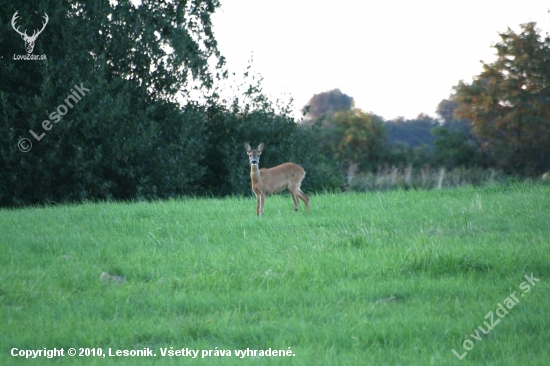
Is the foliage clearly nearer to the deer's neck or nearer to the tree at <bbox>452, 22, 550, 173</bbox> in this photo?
the tree at <bbox>452, 22, 550, 173</bbox>

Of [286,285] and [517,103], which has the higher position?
[517,103]

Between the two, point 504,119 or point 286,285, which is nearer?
point 286,285

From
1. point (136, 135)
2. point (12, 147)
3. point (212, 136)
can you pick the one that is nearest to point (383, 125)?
point (212, 136)

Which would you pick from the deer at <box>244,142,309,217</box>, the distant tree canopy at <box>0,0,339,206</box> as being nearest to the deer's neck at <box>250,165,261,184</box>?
the deer at <box>244,142,309,217</box>

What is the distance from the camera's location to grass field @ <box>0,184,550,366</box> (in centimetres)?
570

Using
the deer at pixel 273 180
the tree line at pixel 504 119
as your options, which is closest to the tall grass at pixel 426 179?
the tree line at pixel 504 119

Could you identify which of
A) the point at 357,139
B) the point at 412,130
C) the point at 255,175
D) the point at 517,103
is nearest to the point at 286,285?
the point at 255,175

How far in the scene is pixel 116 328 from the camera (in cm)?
607

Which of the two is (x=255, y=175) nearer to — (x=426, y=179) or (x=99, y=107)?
(x=99, y=107)

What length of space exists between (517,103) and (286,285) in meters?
25.8

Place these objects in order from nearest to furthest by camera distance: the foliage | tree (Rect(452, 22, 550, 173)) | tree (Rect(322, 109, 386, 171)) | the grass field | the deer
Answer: the grass field < the deer < tree (Rect(452, 22, 550, 173)) < tree (Rect(322, 109, 386, 171)) < the foliage

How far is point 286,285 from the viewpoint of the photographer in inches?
288

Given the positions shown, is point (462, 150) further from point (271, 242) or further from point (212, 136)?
point (271, 242)

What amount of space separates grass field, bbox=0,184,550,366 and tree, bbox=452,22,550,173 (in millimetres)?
19580
